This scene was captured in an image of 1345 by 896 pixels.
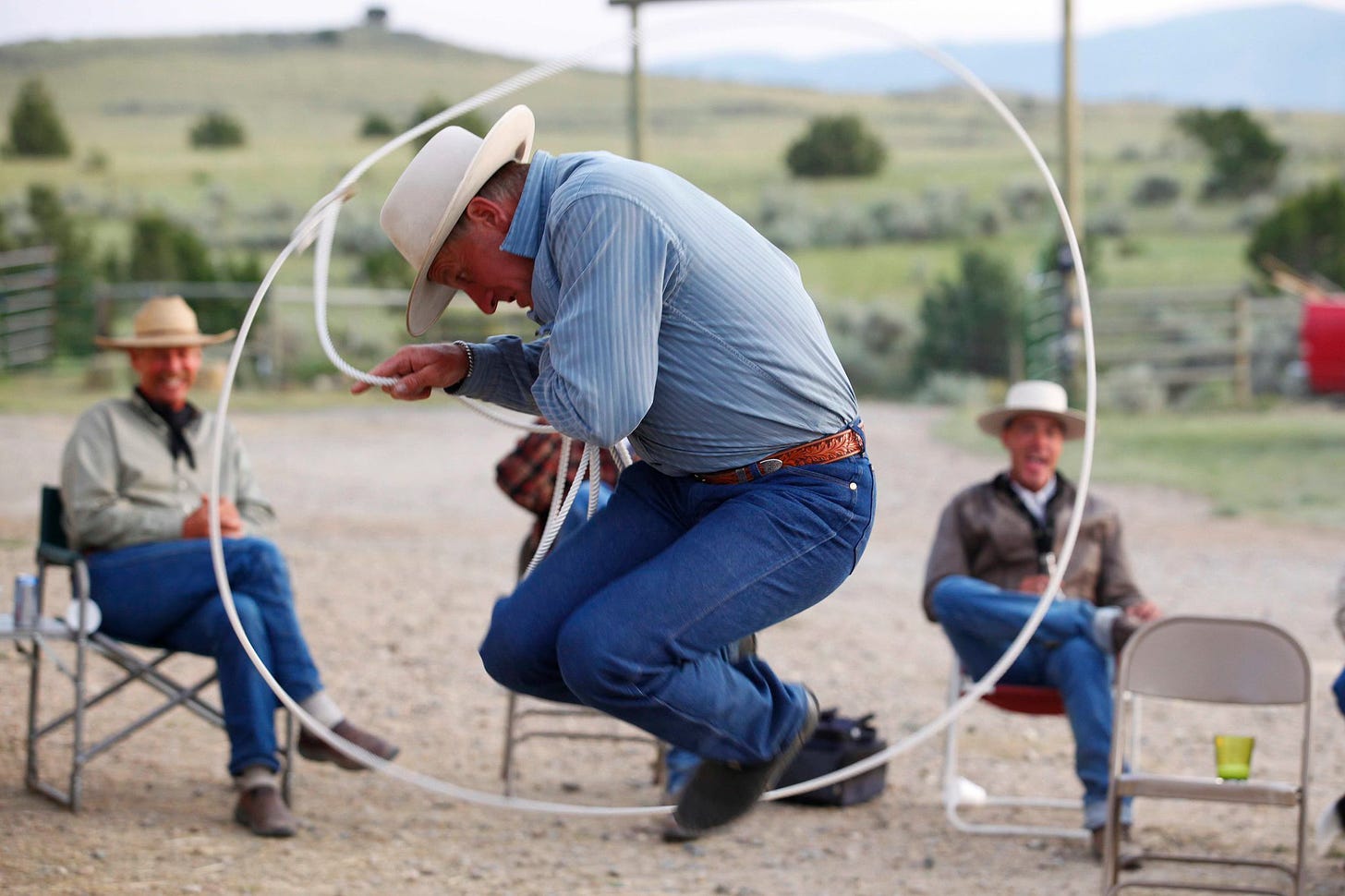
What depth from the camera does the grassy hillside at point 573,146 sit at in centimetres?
3195

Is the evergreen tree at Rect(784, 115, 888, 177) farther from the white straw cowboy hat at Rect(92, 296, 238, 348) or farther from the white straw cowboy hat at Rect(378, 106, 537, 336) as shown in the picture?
the white straw cowboy hat at Rect(378, 106, 537, 336)

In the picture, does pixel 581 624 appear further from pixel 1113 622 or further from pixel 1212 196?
pixel 1212 196

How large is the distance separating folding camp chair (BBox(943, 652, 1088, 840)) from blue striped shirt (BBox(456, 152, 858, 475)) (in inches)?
84.6

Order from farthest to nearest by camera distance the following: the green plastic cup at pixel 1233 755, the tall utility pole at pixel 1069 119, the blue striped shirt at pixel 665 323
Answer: the tall utility pole at pixel 1069 119
the green plastic cup at pixel 1233 755
the blue striped shirt at pixel 665 323

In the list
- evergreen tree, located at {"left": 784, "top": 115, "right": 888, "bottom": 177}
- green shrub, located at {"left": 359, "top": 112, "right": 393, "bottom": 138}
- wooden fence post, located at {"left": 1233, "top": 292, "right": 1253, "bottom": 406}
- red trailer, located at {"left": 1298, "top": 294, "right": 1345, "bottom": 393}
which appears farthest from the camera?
evergreen tree, located at {"left": 784, "top": 115, "right": 888, "bottom": 177}

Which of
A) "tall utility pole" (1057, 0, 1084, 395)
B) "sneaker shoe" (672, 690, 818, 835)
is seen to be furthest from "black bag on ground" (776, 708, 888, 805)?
"tall utility pole" (1057, 0, 1084, 395)

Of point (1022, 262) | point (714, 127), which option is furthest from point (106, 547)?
point (714, 127)

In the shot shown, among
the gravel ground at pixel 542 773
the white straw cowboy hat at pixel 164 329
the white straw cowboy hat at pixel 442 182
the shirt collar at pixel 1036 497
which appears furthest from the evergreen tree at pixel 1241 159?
the white straw cowboy hat at pixel 442 182

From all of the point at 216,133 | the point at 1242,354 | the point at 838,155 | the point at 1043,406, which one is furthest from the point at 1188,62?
the point at 1043,406

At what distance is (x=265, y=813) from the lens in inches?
193

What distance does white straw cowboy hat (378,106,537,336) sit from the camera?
A: 3158mm

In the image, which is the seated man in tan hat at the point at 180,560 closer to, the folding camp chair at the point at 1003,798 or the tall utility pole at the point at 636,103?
the folding camp chair at the point at 1003,798

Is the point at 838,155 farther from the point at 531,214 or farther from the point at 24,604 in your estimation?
the point at 531,214

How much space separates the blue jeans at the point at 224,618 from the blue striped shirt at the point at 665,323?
1968mm
